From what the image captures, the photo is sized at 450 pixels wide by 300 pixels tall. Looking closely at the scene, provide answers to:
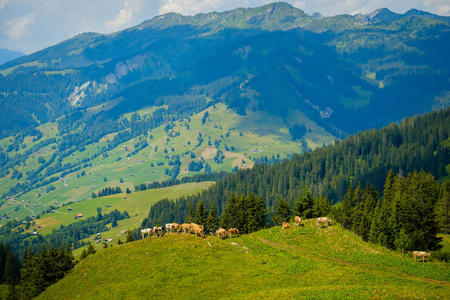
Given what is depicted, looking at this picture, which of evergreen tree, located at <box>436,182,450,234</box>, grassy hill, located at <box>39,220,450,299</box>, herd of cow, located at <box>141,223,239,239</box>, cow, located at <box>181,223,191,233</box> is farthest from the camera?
evergreen tree, located at <box>436,182,450,234</box>

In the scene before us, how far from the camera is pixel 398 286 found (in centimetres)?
5356

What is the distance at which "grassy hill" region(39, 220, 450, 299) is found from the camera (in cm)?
5591

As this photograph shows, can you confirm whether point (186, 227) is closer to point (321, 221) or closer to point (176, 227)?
point (176, 227)

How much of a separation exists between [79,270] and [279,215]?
58259 millimetres

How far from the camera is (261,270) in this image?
214 feet

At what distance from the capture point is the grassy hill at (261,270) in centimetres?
5591

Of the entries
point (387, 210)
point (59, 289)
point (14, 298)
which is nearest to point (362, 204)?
point (387, 210)

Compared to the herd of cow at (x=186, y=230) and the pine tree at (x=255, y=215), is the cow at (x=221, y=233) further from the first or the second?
the pine tree at (x=255, y=215)

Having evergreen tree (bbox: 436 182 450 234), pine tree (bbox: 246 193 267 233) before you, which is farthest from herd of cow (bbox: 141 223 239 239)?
evergreen tree (bbox: 436 182 450 234)

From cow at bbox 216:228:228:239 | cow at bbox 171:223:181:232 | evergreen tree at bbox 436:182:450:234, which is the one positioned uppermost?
cow at bbox 171:223:181:232

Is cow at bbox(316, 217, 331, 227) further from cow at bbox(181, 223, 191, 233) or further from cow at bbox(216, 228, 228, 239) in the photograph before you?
cow at bbox(181, 223, 191, 233)

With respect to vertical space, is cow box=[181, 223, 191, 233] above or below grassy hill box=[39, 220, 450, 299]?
above

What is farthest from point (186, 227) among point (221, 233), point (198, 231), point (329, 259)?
point (329, 259)

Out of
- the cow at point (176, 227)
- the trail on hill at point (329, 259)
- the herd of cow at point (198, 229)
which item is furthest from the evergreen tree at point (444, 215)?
the cow at point (176, 227)
